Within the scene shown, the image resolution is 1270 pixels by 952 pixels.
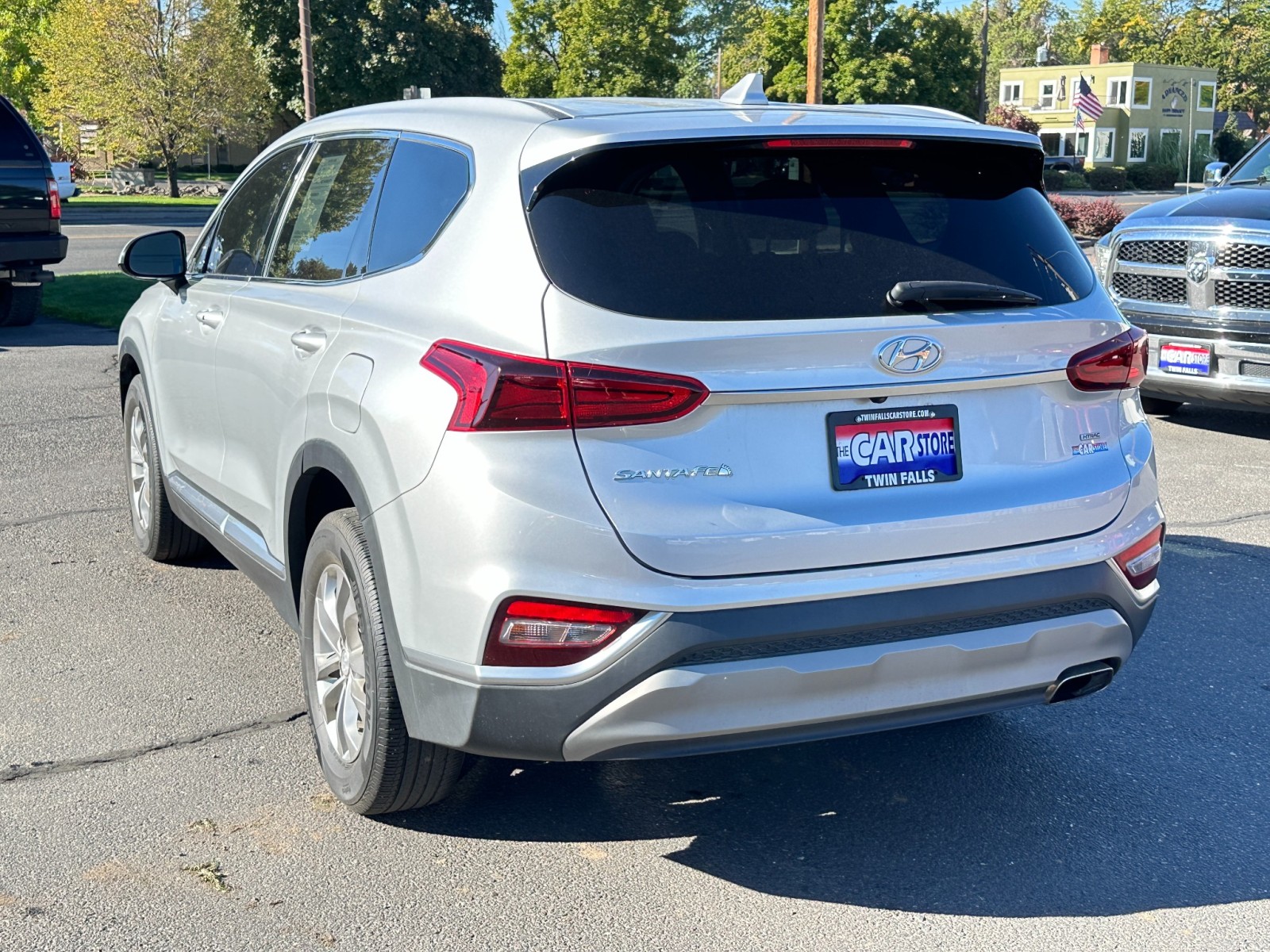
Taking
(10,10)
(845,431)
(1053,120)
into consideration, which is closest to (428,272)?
(845,431)

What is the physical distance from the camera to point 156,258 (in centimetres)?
529

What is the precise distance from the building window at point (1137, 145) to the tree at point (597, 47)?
3458 centimetres

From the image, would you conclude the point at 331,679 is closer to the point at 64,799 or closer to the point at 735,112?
the point at 64,799

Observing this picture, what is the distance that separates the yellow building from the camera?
84.2m

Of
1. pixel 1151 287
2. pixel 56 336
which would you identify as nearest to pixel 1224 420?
pixel 1151 287

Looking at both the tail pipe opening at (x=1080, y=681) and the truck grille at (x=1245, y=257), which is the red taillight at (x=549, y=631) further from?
the truck grille at (x=1245, y=257)

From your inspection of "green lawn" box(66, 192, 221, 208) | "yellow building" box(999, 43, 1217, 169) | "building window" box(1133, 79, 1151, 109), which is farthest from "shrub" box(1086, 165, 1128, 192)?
"green lawn" box(66, 192, 221, 208)

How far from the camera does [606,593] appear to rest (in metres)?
3.05

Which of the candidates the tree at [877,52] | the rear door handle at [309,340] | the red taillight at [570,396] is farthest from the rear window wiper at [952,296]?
the tree at [877,52]

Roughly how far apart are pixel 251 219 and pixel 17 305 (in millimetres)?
10357

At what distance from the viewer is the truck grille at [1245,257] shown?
8422 millimetres

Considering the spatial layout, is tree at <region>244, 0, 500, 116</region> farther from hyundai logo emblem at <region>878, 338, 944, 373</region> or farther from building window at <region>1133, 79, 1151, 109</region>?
hyundai logo emblem at <region>878, 338, 944, 373</region>

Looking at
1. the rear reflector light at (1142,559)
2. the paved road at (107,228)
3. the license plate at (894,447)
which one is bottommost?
the paved road at (107,228)

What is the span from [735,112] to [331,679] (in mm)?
1872
